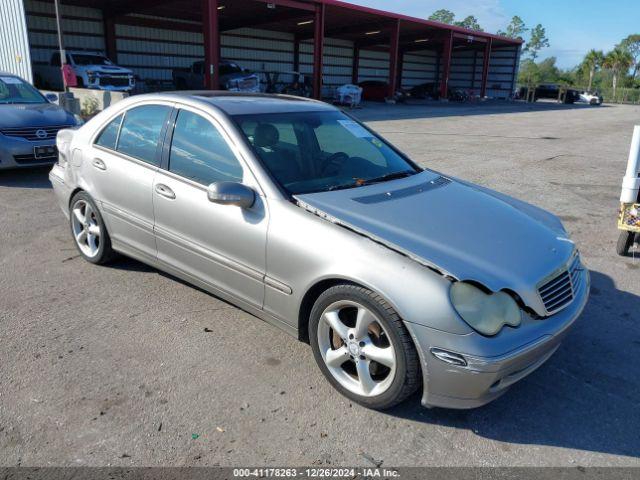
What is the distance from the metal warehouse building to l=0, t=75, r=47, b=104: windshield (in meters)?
11.5

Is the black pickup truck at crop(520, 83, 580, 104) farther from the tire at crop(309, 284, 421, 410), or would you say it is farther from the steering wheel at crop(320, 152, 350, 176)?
the tire at crop(309, 284, 421, 410)

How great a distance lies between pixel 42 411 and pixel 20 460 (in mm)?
365

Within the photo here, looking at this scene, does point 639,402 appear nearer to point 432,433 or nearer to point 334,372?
point 432,433

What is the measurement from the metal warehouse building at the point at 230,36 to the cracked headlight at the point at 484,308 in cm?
2077

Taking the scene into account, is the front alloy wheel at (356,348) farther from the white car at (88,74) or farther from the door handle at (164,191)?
the white car at (88,74)

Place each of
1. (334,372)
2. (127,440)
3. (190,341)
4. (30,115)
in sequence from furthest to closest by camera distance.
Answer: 1. (30,115)
2. (190,341)
3. (334,372)
4. (127,440)

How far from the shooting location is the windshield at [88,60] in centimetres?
2206

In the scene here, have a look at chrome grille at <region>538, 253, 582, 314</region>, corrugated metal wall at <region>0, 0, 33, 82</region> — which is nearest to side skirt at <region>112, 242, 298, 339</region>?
chrome grille at <region>538, 253, 582, 314</region>

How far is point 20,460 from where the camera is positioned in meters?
2.44

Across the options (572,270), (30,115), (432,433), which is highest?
(30,115)

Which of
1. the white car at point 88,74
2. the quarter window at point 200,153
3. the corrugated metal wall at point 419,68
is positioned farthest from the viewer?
the corrugated metal wall at point 419,68

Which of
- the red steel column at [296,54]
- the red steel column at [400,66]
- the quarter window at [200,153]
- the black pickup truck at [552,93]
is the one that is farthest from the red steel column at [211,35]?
the black pickup truck at [552,93]

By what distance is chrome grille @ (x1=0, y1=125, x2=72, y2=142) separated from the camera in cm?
770

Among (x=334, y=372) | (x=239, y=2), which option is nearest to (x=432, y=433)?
(x=334, y=372)
